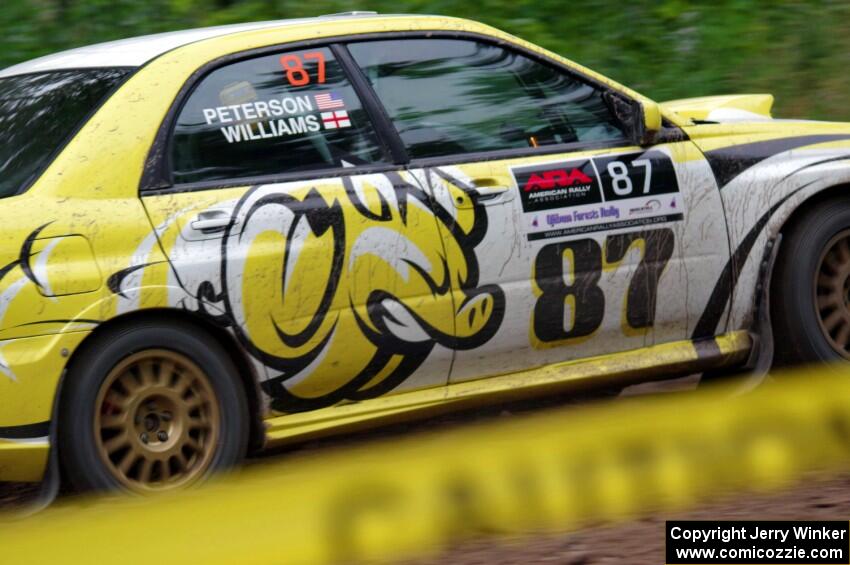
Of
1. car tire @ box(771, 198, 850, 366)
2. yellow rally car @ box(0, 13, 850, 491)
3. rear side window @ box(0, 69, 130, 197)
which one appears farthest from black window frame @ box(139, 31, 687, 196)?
car tire @ box(771, 198, 850, 366)

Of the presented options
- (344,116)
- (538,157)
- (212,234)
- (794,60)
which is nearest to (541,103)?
(538,157)

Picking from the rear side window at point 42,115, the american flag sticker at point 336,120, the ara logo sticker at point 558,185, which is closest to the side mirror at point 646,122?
the ara logo sticker at point 558,185

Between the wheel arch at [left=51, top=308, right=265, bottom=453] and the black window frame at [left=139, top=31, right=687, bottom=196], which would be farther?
the black window frame at [left=139, top=31, right=687, bottom=196]

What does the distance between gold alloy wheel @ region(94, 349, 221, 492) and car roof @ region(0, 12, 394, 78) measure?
1149mm

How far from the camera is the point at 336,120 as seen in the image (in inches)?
216

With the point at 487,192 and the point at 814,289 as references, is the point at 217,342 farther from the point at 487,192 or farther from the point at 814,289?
the point at 814,289

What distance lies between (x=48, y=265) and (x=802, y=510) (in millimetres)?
2572

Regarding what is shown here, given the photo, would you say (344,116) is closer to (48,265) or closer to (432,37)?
(432,37)

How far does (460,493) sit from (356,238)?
1.24 metres

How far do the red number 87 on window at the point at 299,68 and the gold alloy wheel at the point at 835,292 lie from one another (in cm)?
226

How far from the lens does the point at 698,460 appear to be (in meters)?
4.88

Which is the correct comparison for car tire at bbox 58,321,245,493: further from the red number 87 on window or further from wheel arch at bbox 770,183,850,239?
wheel arch at bbox 770,183,850,239

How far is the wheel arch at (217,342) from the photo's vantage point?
16.0 ft

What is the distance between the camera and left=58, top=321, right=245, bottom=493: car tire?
488 centimetres
